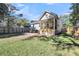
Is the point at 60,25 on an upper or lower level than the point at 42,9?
lower

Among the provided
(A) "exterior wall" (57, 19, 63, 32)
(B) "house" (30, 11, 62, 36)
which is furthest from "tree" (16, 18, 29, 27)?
(A) "exterior wall" (57, 19, 63, 32)

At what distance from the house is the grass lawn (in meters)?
0.12

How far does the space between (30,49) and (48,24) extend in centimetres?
33

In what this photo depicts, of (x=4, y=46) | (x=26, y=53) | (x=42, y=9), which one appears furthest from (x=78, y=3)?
(x=4, y=46)

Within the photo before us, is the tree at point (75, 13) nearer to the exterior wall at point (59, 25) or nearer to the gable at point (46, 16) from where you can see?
the exterior wall at point (59, 25)

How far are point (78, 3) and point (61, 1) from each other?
0.58 feet

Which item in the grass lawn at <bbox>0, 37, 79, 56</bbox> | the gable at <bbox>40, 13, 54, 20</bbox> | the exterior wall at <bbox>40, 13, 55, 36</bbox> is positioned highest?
the gable at <bbox>40, 13, 54, 20</bbox>

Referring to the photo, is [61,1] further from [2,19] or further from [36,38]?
[2,19]

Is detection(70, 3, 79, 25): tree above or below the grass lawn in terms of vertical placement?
above

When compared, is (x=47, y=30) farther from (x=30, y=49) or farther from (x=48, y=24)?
(x=30, y=49)

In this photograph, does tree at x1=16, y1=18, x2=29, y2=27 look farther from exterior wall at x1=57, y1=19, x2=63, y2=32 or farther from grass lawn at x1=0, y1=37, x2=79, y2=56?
exterior wall at x1=57, y1=19, x2=63, y2=32

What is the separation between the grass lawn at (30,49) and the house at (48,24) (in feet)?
0.39

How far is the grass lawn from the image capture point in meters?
1.97

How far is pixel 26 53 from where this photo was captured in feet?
6.47
